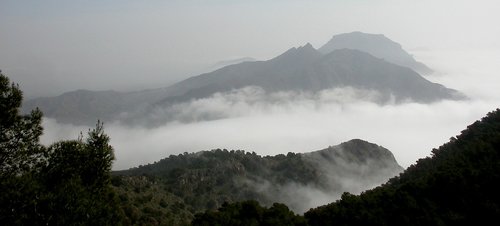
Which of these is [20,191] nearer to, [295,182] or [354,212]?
[354,212]

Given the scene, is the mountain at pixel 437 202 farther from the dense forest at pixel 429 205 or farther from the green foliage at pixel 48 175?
the green foliage at pixel 48 175

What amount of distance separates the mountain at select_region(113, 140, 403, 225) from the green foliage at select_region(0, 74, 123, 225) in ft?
199

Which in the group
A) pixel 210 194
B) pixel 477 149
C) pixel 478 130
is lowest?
pixel 210 194

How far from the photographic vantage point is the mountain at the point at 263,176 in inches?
4825

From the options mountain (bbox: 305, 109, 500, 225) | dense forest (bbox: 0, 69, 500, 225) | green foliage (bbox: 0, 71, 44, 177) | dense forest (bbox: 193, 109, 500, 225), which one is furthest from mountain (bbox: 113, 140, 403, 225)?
green foliage (bbox: 0, 71, 44, 177)

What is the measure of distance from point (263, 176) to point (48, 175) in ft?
441

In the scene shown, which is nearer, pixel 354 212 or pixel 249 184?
pixel 354 212

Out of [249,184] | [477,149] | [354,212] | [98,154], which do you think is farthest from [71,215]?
[249,184]

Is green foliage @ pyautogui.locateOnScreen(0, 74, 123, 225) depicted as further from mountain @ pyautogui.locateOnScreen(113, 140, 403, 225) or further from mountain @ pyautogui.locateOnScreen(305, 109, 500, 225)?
mountain @ pyautogui.locateOnScreen(113, 140, 403, 225)

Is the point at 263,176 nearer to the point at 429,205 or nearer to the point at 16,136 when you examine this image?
the point at 429,205

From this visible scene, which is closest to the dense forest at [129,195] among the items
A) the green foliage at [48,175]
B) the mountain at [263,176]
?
the green foliage at [48,175]

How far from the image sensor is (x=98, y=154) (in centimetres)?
3077

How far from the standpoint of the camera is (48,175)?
93.5ft

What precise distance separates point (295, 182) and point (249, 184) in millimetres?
20254
